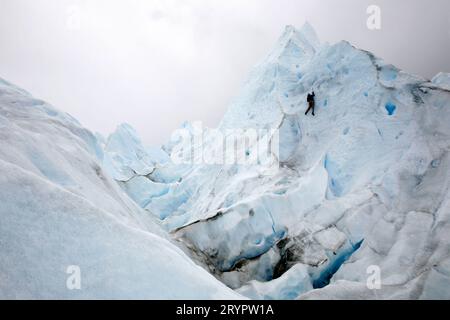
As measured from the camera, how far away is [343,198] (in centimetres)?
716

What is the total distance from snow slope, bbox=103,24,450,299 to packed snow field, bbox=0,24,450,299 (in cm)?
3

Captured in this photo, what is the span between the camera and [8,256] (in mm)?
2479

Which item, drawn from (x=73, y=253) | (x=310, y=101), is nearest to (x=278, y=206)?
(x=310, y=101)

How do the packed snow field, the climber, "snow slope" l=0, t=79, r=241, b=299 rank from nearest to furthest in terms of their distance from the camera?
"snow slope" l=0, t=79, r=241, b=299, the packed snow field, the climber

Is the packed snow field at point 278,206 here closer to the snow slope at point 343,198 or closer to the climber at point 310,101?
the snow slope at point 343,198

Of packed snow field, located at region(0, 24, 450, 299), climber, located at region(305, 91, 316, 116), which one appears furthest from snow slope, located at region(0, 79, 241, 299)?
climber, located at region(305, 91, 316, 116)

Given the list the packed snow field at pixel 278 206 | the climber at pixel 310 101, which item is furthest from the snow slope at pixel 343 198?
the climber at pixel 310 101

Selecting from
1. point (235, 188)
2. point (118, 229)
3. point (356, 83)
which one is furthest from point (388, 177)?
point (118, 229)

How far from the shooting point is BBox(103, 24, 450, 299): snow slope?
5.47 m

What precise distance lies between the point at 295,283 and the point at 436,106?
215 inches

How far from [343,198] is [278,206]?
1.50m

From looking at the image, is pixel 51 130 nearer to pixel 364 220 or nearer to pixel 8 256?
pixel 8 256

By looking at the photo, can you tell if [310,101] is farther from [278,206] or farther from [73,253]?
[73,253]

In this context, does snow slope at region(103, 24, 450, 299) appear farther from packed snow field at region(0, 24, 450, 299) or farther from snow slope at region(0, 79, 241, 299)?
snow slope at region(0, 79, 241, 299)
